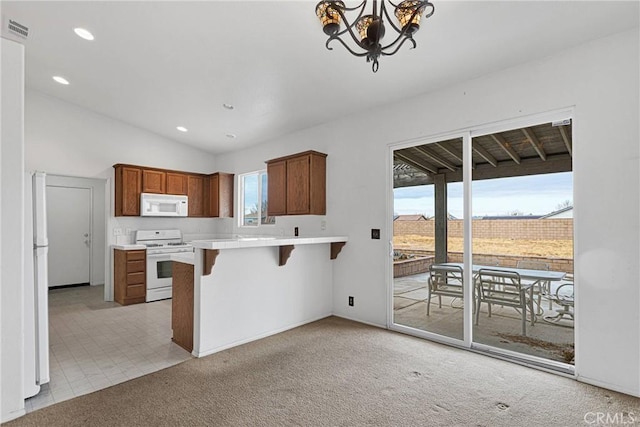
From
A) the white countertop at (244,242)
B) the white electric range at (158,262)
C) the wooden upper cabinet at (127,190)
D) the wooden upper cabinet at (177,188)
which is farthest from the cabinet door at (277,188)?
the wooden upper cabinet at (127,190)

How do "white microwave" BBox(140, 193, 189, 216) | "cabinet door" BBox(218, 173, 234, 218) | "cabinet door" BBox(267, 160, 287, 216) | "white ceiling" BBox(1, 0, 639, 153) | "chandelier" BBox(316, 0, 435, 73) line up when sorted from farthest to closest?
"cabinet door" BBox(218, 173, 234, 218)
"white microwave" BBox(140, 193, 189, 216)
"cabinet door" BBox(267, 160, 287, 216)
"white ceiling" BBox(1, 0, 639, 153)
"chandelier" BBox(316, 0, 435, 73)

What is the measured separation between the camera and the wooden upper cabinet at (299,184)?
14.0ft

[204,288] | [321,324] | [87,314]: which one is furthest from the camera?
[87,314]

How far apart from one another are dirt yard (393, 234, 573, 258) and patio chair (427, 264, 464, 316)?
224 millimetres

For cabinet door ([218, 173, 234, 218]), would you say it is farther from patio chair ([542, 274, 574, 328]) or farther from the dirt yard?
patio chair ([542, 274, 574, 328])

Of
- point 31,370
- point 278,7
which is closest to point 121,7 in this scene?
point 278,7

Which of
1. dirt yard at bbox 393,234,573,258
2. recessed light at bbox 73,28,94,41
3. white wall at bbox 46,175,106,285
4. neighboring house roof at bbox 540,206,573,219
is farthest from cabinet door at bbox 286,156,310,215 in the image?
white wall at bbox 46,175,106,285

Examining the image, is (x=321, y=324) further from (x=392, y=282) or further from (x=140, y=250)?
(x=140, y=250)

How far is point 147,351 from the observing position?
3.12 m

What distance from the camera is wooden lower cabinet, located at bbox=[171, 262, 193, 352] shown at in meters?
3.13

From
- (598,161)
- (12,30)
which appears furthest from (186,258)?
(598,161)

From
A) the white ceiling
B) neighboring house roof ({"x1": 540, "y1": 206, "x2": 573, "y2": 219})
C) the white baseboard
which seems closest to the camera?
the white baseboard

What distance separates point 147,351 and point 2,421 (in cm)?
116

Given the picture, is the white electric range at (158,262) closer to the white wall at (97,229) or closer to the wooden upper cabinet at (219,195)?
the wooden upper cabinet at (219,195)
